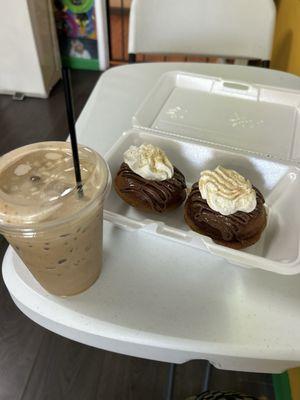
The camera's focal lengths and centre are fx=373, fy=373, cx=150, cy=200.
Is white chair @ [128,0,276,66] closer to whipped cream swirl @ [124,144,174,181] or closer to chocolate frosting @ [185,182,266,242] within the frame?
whipped cream swirl @ [124,144,174,181]

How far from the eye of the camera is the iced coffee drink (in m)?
0.45

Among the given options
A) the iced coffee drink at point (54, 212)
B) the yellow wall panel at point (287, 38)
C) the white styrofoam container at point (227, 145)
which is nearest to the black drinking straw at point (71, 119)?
the iced coffee drink at point (54, 212)

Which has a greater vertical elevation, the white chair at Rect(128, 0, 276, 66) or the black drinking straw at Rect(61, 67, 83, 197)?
the black drinking straw at Rect(61, 67, 83, 197)

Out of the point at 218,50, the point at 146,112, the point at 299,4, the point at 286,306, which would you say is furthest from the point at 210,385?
the point at 299,4

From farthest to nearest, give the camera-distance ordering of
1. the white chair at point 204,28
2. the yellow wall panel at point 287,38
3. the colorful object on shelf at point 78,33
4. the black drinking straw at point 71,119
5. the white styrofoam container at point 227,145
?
the colorful object on shelf at point 78,33 → the yellow wall panel at point 287,38 → the white chair at point 204,28 → the white styrofoam container at point 227,145 → the black drinking straw at point 71,119

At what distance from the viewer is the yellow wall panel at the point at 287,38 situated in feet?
4.89

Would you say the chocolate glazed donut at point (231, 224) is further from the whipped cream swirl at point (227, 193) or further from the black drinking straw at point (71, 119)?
the black drinking straw at point (71, 119)

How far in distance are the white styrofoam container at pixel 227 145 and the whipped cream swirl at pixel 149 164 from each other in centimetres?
5

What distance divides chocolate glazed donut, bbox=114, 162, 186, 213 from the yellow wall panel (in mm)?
1001

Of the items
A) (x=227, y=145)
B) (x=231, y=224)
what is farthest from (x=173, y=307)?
(x=227, y=145)

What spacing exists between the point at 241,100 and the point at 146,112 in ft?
0.88

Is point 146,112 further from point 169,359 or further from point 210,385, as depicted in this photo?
point 210,385

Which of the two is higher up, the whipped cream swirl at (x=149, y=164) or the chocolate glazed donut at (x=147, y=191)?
the whipped cream swirl at (x=149, y=164)

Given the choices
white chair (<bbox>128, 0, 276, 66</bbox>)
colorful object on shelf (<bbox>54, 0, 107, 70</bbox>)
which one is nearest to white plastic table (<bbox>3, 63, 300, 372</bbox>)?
white chair (<bbox>128, 0, 276, 66</bbox>)
